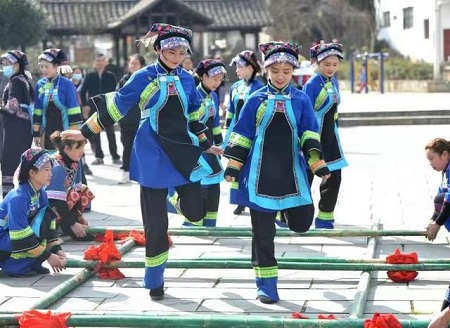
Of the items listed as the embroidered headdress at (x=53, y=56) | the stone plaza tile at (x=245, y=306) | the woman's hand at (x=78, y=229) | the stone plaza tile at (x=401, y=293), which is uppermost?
the embroidered headdress at (x=53, y=56)

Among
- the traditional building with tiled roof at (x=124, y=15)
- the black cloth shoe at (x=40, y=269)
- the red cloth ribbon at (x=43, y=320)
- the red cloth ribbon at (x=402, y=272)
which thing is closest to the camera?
the red cloth ribbon at (x=43, y=320)

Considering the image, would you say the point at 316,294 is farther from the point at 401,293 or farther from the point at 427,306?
the point at 427,306

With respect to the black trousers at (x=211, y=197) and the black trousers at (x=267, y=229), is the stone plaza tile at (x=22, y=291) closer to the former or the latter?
the black trousers at (x=267, y=229)

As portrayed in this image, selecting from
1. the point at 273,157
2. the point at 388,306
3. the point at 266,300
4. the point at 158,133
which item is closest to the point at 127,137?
the point at 158,133

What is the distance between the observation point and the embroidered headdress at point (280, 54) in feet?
22.7

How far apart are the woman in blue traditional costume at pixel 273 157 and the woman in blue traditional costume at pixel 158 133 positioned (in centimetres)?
37

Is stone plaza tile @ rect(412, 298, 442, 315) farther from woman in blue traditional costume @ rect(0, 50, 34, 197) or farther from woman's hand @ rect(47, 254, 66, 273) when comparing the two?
woman in blue traditional costume @ rect(0, 50, 34, 197)

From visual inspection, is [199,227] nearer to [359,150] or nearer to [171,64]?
[171,64]

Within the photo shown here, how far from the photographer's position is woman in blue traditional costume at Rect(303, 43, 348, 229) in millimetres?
9141

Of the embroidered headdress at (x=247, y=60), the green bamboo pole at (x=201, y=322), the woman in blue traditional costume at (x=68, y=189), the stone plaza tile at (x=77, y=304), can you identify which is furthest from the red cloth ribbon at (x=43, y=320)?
the embroidered headdress at (x=247, y=60)

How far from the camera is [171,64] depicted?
23.4 ft

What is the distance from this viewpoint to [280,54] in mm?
6930

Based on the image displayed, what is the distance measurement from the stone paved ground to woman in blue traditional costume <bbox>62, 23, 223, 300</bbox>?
415 millimetres

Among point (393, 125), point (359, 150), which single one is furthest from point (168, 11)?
point (359, 150)
